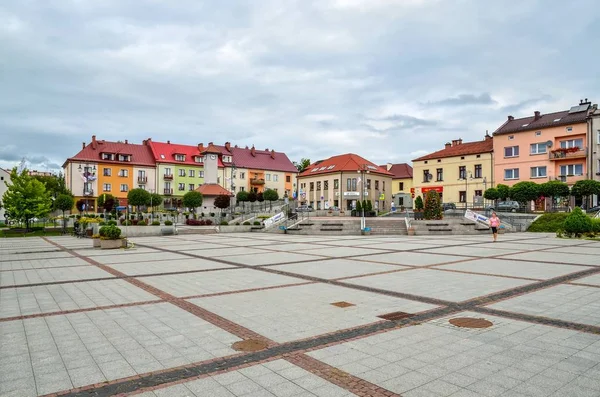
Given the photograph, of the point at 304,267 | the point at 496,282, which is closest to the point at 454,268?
the point at 496,282

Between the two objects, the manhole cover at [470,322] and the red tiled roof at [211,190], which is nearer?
the manhole cover at [470,322]

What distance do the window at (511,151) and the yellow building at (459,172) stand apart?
163 cm

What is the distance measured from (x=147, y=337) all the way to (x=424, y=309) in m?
4.68

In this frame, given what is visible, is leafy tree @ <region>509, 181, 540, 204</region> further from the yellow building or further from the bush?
the yellow building

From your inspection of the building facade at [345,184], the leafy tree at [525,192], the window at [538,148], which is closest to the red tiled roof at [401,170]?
the building facade at [345,184]

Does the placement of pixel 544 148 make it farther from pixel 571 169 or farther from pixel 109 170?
pixel 109 170

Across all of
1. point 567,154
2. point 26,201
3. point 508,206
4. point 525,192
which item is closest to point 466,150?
point 567,154

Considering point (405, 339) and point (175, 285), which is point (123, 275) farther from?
point (405, 339)

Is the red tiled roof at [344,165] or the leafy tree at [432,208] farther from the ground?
the red tiled roof at [344,165]

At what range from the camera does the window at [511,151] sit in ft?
161

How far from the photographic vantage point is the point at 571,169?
44.9m

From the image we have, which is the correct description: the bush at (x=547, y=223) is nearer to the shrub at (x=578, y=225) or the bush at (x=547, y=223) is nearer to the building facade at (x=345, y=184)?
the shrub at (x=578, y=225)

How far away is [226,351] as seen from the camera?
17.2 ft

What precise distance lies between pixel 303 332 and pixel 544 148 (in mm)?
50152
